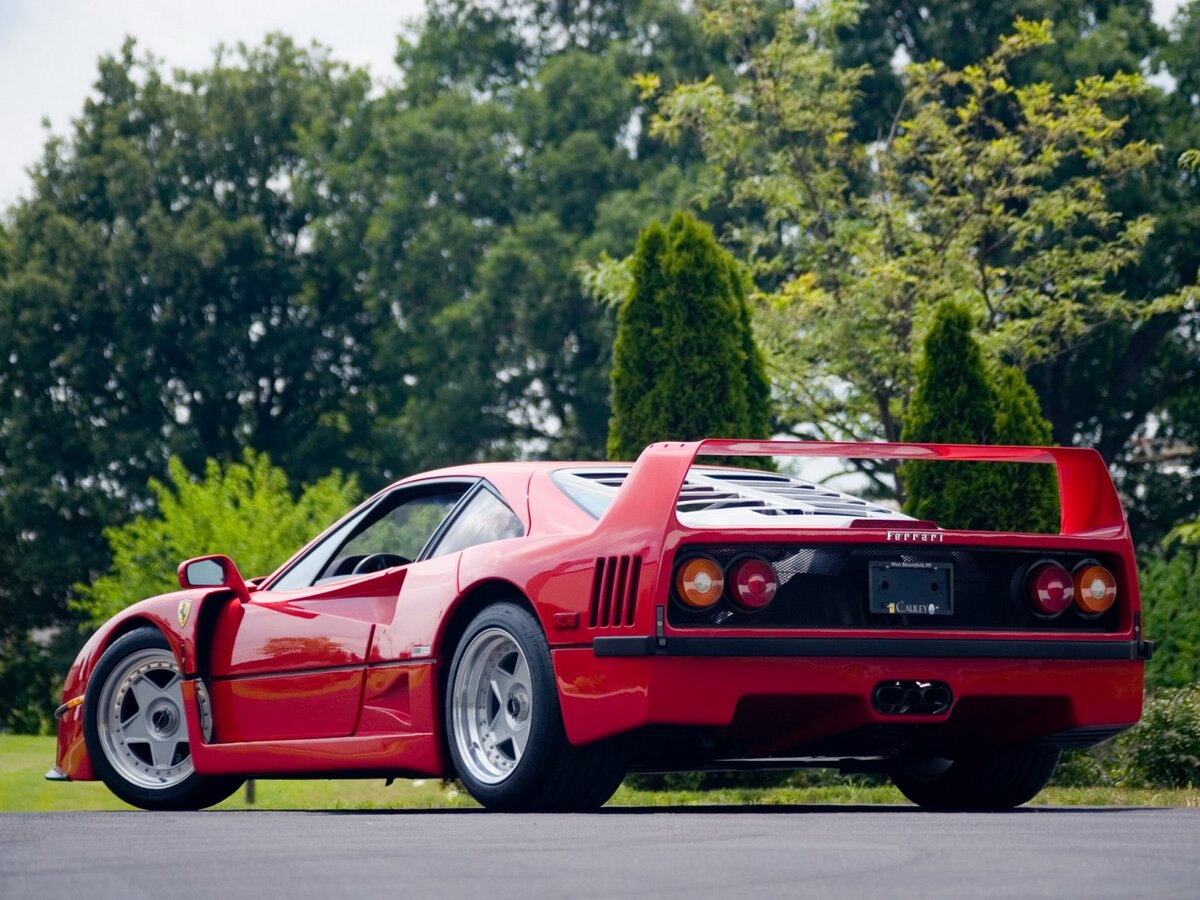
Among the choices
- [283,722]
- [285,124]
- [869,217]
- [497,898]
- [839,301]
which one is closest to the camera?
[497,898]

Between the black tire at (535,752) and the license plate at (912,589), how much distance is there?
0.98 metres

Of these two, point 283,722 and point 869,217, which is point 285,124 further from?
point 283,722

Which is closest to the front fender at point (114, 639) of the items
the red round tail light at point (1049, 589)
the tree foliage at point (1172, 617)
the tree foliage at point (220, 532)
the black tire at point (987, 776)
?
the black tire at point (987, 776)

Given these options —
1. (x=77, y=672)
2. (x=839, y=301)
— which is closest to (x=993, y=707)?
(x=77, y=672)

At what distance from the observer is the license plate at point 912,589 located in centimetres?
682

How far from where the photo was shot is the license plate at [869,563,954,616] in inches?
268

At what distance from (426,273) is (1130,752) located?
30121 mm

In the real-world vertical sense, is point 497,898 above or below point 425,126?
below

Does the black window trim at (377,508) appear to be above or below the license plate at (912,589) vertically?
above

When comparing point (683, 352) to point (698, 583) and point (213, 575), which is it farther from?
point (698, 583)

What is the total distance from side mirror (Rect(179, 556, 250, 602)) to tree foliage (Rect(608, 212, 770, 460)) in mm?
7335

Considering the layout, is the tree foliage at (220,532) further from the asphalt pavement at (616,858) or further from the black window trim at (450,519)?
the asphalt pavement at (616,858)

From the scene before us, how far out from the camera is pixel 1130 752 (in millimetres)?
10742

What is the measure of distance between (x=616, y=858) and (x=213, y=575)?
12.5ft
